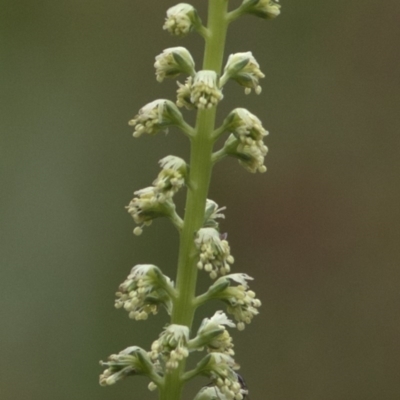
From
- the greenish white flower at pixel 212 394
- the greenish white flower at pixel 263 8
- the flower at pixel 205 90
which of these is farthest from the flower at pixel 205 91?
the greenish white flower at pixel 212 394

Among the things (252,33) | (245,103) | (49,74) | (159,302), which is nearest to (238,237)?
(245,103)

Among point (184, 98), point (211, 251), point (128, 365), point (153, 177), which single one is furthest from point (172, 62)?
point (153, 177)

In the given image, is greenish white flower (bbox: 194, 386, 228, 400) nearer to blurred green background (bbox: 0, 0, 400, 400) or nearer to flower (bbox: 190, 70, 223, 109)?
flower (bbox: 190, 70, 223, 109)

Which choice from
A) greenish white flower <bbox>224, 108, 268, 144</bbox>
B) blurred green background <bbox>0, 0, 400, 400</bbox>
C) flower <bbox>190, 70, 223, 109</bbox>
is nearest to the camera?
flower <bbox>190, 70, 223, 109</bbox>

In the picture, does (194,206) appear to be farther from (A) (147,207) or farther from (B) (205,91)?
(B) (205,91)

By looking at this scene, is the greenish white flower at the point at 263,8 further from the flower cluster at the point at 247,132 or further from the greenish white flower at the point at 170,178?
the greenish white flower at the point at 170,178

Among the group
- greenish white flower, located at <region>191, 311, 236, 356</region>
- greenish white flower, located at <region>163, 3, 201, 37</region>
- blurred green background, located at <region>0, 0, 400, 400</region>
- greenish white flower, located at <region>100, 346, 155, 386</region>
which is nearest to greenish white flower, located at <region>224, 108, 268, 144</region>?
greenish white flower, located at <region>163, 3, 201, 37</region>

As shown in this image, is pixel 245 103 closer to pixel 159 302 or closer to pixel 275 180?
pixel 275 180
